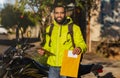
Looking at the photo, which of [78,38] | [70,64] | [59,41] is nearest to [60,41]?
[59,41]

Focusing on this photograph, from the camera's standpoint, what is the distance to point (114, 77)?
12102 millimetres

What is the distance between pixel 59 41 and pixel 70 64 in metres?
0.43

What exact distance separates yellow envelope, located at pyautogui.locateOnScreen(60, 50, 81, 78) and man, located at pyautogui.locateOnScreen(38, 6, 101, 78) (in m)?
0.12

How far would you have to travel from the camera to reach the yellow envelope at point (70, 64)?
21.2ft

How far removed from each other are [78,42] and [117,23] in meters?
12.5

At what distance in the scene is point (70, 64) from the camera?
6512 mm

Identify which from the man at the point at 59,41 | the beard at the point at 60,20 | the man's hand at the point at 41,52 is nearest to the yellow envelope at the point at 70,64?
the man at the point at 59,41

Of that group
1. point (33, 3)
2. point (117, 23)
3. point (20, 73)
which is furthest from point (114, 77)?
point (117, 23)

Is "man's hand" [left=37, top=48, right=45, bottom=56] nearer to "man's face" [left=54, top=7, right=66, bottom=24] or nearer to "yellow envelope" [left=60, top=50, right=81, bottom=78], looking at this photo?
"yellow envelope" [left=60, top=50, right=81, bottom=78]

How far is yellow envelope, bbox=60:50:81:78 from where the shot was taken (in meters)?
6.46

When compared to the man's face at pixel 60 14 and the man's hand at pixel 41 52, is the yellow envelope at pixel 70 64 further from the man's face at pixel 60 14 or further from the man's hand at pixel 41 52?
the man's face at pixel 60 14

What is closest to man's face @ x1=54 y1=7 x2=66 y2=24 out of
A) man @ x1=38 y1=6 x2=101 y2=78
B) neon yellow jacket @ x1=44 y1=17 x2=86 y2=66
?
man @ x1=38 y1=6 x2=101 y2=78

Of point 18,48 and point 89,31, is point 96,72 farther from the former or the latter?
point 89,31

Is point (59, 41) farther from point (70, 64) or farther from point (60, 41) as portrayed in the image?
point (70, 64)
